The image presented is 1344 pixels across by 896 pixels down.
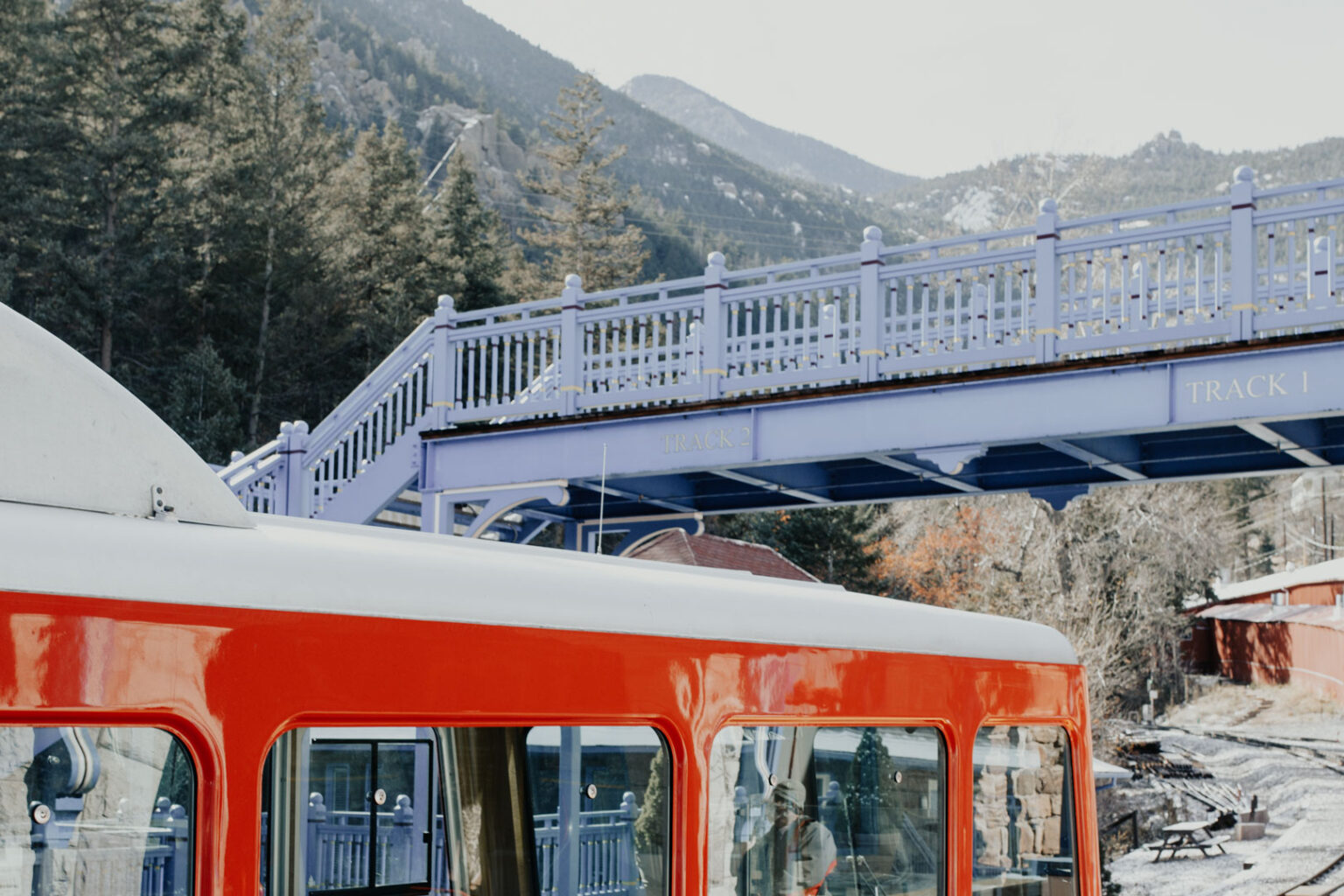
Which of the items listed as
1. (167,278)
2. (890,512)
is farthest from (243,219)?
(890,512)

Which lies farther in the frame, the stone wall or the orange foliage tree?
the orange foliage tree

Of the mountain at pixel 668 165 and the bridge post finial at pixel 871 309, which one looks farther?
the mountain at pixel 668 165

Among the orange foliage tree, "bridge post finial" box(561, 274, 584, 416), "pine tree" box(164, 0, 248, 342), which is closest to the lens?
"bridge post finial" box(561, 274, 584, 416)

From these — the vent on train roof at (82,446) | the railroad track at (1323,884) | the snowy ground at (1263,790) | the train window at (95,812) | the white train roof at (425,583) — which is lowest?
the snowy ground at (1263,790)

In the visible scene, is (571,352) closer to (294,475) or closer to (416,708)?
(294,475)

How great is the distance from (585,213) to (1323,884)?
48.5 meters

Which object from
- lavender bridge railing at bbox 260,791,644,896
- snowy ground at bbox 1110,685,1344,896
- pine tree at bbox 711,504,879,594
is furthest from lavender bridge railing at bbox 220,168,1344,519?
pine tree at bbox 711,504,879,594

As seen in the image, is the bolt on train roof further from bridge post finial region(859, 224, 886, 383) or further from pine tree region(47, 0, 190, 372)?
pine tree region(47, 0, 190, 372)

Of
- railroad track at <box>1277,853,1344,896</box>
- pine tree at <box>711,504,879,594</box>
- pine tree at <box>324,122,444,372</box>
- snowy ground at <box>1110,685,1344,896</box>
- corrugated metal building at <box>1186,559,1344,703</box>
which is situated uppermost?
pine tree at <box>324,122,444,372</box>

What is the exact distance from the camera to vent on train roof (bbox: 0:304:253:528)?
10.6 feet

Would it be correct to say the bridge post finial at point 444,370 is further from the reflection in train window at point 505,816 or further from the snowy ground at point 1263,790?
the snowy ground at point 1263,790

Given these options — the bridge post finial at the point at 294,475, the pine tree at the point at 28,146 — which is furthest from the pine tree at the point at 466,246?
the bridge post finial at the point at 294,475

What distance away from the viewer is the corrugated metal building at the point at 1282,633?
55.7 m

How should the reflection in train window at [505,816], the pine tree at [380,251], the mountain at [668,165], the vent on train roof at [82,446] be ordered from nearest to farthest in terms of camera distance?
the vent on train roof at [82,446] < the reflection in train window at [505,816] < the pine tree at [380,251] < the mountain at [668,165]
